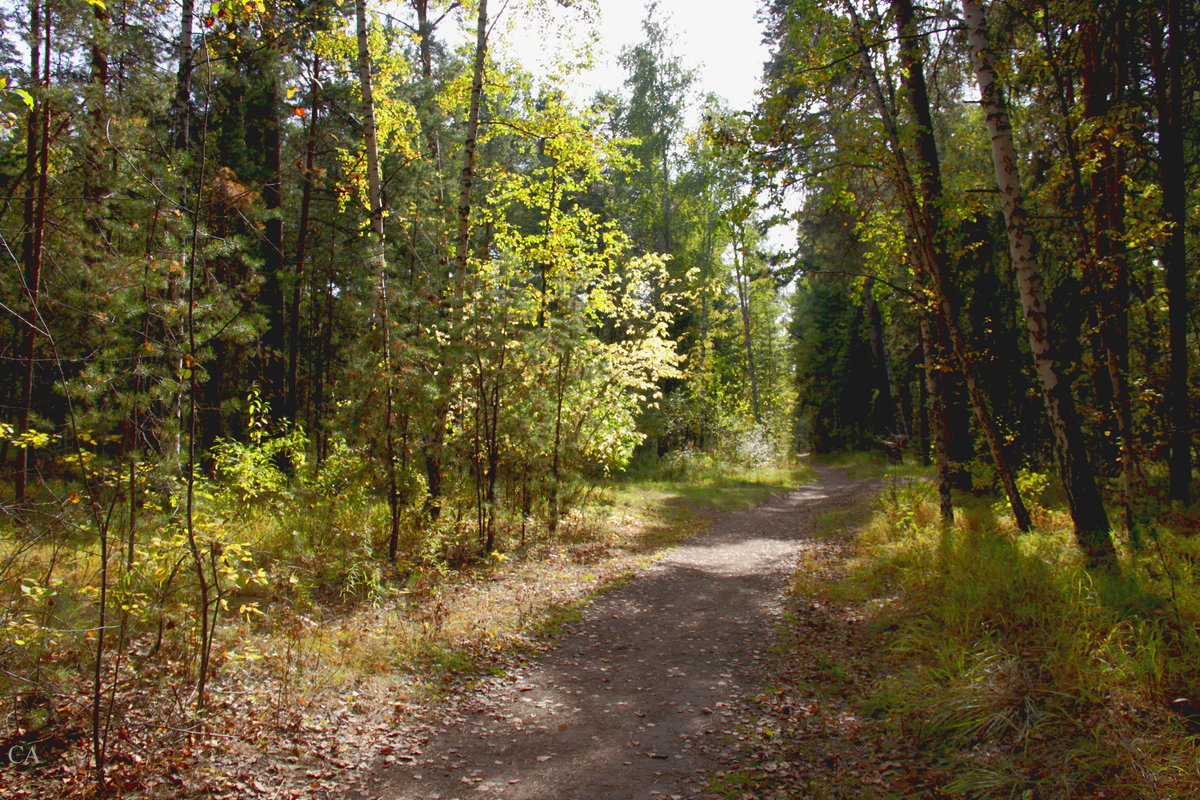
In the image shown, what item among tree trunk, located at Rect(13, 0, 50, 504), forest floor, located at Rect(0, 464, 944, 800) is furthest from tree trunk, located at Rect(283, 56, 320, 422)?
forest floor, located at Rect(0, 464, 944, 800)

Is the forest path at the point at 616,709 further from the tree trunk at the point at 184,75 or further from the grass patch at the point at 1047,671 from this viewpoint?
the tree trunk at the point at 184,75

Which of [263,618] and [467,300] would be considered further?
[467,300]

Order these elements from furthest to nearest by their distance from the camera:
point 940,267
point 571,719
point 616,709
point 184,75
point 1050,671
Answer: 1. point 184,75
2. point 940,267
3. point 616,709
4. point 571,719
5. point 1050,671

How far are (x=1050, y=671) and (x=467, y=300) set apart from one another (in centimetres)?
737

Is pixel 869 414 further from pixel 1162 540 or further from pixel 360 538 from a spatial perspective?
pixel 360 538

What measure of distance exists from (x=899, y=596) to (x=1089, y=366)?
3021mm

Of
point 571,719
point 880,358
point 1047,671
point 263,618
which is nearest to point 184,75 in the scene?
point 263,618

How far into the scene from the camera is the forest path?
3508mm

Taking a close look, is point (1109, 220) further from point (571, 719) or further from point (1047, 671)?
point (571, 719)

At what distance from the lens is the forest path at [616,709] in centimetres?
351

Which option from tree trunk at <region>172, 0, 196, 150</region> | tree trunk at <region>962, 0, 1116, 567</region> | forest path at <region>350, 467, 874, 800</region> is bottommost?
forest path at <region>350, 467, 874, 800</region>

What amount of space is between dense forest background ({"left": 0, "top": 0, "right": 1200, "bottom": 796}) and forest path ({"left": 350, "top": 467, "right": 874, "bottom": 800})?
1658 mm

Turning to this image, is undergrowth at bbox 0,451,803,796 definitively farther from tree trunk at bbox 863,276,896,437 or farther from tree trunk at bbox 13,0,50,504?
tree trunk at bbox 863,276,896,437

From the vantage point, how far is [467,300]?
28.1ft
